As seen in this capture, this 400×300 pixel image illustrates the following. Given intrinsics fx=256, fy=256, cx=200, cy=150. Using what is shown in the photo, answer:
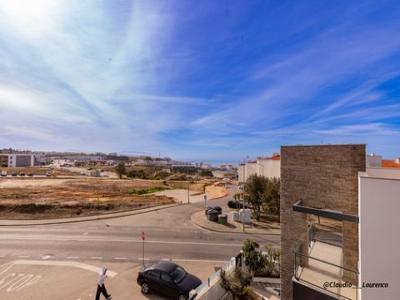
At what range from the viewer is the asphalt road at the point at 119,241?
1814 cm

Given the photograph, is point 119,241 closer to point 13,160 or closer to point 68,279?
point 68,279

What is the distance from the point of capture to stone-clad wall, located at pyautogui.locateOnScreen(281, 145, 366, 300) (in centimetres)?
837

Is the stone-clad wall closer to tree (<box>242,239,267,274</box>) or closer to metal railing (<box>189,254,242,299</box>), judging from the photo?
metal railing (<box>189,254,242,299</box>)

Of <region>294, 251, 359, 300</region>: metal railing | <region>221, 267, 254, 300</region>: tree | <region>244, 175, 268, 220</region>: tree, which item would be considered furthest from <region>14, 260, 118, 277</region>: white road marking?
<region>244, 175, 268, 220</region>: tree

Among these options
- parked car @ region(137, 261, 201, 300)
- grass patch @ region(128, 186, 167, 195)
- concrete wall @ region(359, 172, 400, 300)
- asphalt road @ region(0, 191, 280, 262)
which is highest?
concrete wall @ region(359, 172, 400, 300)

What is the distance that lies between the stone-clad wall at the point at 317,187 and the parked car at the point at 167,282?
4.63 m

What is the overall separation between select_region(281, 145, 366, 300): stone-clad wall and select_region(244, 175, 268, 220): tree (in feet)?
70.8

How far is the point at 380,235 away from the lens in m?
6.18

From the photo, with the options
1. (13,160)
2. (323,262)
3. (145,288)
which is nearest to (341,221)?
(323,262)

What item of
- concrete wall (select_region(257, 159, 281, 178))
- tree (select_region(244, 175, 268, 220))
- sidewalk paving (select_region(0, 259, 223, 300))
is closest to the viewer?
sidewalk paving (select_region(0, 259, 223, 300))

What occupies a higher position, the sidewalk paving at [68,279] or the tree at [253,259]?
the tree at [253,259]

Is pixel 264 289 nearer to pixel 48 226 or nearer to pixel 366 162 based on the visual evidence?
pixel 366 162

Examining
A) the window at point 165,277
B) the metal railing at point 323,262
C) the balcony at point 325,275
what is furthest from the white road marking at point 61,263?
the balcony at point 325,275

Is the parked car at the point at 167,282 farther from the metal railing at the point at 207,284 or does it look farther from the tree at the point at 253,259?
the tree at the point at 253,259
